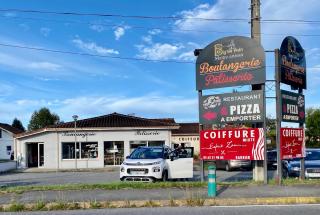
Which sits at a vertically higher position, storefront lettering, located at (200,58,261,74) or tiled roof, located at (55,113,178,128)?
storefront lettering, located at (200,58,261,74)

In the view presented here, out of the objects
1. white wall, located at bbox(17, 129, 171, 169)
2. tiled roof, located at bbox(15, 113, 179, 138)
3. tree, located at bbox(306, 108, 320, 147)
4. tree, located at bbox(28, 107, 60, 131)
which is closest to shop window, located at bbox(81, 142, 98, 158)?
white wall, located at bbox(17, 129, 171, 169)

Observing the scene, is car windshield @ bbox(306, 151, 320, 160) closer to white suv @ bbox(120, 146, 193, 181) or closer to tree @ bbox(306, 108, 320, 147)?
white suv @ bbox(120, 146, 193, 181)

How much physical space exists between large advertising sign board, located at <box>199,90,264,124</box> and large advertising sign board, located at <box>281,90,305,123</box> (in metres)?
0.99

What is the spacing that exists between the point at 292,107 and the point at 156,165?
5.36 meters

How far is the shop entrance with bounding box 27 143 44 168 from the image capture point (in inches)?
1743

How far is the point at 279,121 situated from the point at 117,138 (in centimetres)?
2767

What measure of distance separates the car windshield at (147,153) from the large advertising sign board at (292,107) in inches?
207

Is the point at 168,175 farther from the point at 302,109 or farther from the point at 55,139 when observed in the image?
the point at 55,139

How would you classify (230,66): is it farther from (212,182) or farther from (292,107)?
(212,182)

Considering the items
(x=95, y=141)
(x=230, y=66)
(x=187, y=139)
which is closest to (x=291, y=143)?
(x=230, y=66)

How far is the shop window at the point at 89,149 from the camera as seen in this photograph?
139 ft

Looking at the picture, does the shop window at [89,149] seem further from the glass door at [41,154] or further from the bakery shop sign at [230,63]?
the bakery shop sign at [230,63]

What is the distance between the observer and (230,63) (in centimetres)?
1664

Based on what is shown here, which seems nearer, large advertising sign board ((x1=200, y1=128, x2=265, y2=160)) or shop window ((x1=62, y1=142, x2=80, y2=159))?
large advertising sign board ((x1=200, y1=128, x2=265, y2=160))
